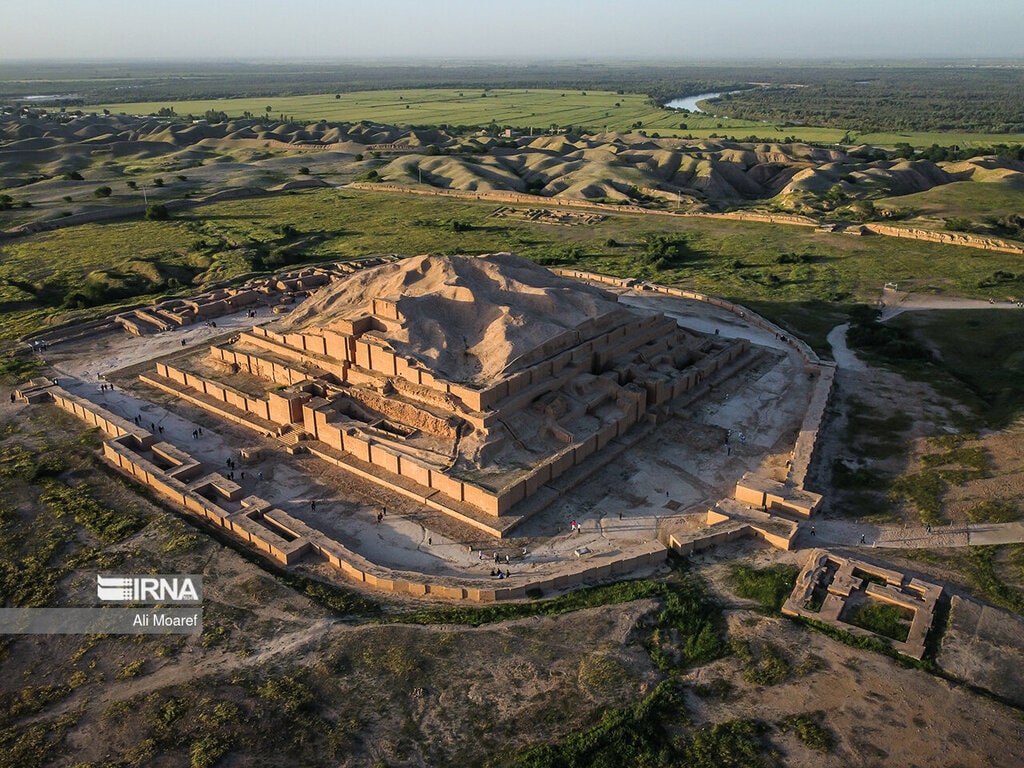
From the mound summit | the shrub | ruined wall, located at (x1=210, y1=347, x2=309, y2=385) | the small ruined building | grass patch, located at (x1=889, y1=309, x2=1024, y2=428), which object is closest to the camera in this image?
the small ruined building

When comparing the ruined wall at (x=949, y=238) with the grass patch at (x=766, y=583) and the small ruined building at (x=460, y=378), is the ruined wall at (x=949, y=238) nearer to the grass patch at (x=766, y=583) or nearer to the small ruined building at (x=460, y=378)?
the small ruined building at (x=460, y=378)

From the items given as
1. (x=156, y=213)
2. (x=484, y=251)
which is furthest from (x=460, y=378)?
(x=156, y=213)

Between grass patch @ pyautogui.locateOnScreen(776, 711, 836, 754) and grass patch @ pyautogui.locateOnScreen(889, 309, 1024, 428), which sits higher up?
grass patch @ pyautogui.locateOnScreen(889, 309, 1024, 428)

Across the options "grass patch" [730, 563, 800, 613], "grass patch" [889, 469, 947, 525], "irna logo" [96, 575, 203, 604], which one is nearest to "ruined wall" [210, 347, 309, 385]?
"irna logo" [96, 575, 203, 604]

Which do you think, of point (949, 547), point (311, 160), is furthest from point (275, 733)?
point (311, 160)

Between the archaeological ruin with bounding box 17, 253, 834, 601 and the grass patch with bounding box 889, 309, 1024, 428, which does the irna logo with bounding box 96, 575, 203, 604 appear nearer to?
the archaeological ruin with bounding box 17, 253, 834, 601

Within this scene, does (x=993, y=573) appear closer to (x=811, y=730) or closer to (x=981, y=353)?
(x=811, y=730)
